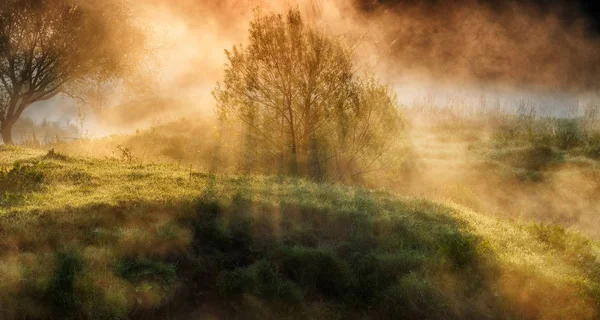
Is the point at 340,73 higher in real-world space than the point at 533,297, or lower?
higher

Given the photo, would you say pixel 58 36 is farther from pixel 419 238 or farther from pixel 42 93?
pixel 419 238

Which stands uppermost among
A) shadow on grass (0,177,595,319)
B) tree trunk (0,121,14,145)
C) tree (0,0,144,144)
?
tree (0,0,144,144)

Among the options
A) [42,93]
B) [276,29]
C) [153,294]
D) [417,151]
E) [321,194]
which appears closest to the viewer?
[153,294]

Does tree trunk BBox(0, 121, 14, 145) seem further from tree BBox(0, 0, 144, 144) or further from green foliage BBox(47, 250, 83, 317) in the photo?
green foliage BBox(47, 250, 83, 317)

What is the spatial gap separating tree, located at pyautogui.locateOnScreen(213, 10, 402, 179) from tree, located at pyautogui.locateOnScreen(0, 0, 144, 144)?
24.8ft

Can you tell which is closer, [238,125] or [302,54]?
[302,54]

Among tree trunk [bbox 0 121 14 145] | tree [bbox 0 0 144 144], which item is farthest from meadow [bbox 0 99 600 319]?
tree trunk [bbox 0 121 14 145]

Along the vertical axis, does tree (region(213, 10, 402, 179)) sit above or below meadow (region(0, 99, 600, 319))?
above

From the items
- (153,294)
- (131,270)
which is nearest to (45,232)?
(131,270)

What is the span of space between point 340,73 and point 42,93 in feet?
42.9

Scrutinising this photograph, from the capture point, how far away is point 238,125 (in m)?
17.3

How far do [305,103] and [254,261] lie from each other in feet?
29.1

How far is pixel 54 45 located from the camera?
19562 millimetres

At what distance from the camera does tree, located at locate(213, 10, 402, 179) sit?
15.3 m
